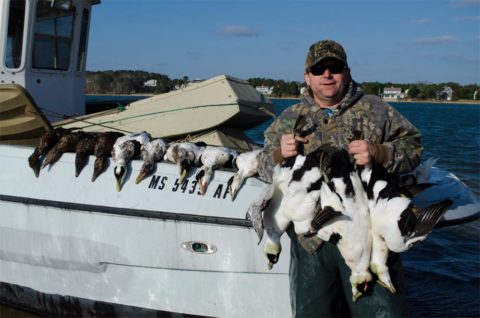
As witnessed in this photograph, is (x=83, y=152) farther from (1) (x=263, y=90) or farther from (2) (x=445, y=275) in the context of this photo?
(1) (x=263, y=90)

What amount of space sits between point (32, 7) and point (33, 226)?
2466mm

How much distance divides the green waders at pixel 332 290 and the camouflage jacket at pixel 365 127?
484mm

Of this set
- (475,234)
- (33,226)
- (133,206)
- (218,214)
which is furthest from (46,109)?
(475,234)

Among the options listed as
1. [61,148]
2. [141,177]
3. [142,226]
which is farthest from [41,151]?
[142,226]

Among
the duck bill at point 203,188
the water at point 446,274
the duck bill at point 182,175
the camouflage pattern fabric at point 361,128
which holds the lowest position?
the water at point 446,274

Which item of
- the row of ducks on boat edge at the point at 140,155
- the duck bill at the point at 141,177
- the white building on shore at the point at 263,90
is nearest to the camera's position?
the row of ducks on boat edge at the point at 140,155

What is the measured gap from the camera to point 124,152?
14.6 ft

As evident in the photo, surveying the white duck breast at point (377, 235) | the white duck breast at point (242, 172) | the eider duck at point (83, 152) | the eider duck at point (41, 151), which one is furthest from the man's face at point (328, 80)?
the eider duck at point (41, 151)

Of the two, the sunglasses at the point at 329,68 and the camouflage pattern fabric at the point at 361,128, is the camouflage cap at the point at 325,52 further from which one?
the camouflage pattern fabric at the point at 361,128

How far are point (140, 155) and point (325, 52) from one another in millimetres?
2131

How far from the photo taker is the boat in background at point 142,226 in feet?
13.7

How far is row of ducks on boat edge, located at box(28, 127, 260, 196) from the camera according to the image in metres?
4.22

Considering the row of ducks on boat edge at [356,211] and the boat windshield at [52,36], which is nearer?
the row of ducks on boat edge at [356,211]

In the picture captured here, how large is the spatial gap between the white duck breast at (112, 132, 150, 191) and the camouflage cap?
2.03 meters
